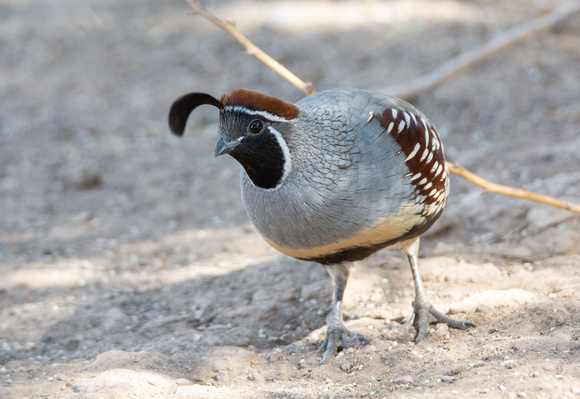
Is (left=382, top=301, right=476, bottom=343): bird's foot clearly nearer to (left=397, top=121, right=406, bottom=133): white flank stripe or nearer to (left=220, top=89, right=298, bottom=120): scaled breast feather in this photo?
(left=397, top=121, right=406, bottom=133): white flank stripe

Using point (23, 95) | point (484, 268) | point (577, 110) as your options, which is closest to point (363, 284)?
point (484, 268)

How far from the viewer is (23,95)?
846 centimetres

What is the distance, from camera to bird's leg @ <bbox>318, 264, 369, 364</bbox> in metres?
3.56

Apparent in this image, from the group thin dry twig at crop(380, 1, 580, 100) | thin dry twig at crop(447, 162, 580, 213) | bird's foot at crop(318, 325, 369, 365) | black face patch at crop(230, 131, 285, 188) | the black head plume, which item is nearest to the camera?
black face patch at crop(230, 131, 285, 188)

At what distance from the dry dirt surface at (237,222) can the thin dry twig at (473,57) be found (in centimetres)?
19

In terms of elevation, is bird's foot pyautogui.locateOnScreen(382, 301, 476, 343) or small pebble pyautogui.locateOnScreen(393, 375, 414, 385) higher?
bird's foot pyautogui.locateOnScreen(382, 301, 476, 343)

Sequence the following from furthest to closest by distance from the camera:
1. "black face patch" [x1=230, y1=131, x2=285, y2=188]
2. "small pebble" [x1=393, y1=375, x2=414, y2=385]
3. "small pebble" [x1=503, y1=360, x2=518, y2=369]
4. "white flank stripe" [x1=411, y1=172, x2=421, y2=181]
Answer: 1. "white flank stripe" [x1=411, y1=172, x2=421, y2=181]
2. "black face patch" [x1=230, y1=131, x2=285, y2=188]
3. "small pebble" [x1=393, y1=375, x2=414, y2=385]
4. "small pebble" [x1=503, y1=360, x2=518, y2=369]

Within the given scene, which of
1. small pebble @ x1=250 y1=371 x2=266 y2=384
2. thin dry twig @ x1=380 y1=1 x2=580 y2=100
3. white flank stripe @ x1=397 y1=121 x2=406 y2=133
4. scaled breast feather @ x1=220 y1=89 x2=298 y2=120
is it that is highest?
thin dry twig @ x1=380 y1=1 x2=580 y2=100

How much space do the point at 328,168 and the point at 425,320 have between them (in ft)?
3.73

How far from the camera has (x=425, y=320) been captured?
3625mm

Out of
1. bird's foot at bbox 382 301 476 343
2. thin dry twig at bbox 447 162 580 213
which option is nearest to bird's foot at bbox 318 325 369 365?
bird's foot at bbox 382 301 476 343

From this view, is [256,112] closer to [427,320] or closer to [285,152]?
[285,152]

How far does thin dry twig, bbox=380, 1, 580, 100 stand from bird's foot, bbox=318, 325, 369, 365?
391cm

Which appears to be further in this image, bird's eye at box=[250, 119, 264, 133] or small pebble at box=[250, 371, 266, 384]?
small pebble at box=[250, 371, 266, 384]
